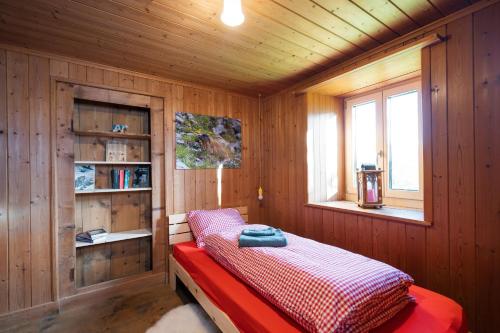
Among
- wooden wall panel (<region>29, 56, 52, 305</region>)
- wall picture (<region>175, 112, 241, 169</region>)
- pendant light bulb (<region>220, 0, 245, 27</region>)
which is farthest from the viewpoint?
wall picture (<region>175, 112, 241, 169</region>)

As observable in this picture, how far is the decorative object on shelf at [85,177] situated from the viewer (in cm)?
242

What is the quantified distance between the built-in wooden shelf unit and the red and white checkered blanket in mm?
1489

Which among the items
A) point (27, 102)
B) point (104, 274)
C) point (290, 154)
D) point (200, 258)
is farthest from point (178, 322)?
point (27, 102)

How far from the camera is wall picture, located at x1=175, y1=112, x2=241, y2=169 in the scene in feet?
9.36

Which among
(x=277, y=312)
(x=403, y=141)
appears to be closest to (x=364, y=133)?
(x=403, y=141)

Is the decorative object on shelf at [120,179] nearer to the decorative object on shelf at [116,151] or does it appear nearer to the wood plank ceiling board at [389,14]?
the decorative object on shelf at [116,151]

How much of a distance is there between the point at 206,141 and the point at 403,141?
217 centimetres

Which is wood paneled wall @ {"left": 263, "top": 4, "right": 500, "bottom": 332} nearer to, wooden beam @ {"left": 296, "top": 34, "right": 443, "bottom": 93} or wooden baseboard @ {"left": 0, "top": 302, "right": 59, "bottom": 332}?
wooden beam @ {"left": 296, "top": 34, "right": 443, "bottom": 93}

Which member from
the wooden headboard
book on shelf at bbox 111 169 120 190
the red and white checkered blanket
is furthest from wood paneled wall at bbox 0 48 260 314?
the red and white checkered blanket

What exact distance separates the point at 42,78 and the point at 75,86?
0.80 ft

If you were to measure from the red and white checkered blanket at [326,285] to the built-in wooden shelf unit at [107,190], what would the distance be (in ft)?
4.89

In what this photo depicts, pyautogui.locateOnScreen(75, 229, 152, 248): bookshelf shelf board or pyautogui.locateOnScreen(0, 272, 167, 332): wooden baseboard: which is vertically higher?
pyautogui.locateOnScreen(75, 229, 152, 248): bookshelf shelf board

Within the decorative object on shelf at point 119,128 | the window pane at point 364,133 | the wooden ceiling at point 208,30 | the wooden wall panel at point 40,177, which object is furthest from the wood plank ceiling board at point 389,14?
the wooden wall panel at point 40,177

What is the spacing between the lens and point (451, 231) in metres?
1.67
